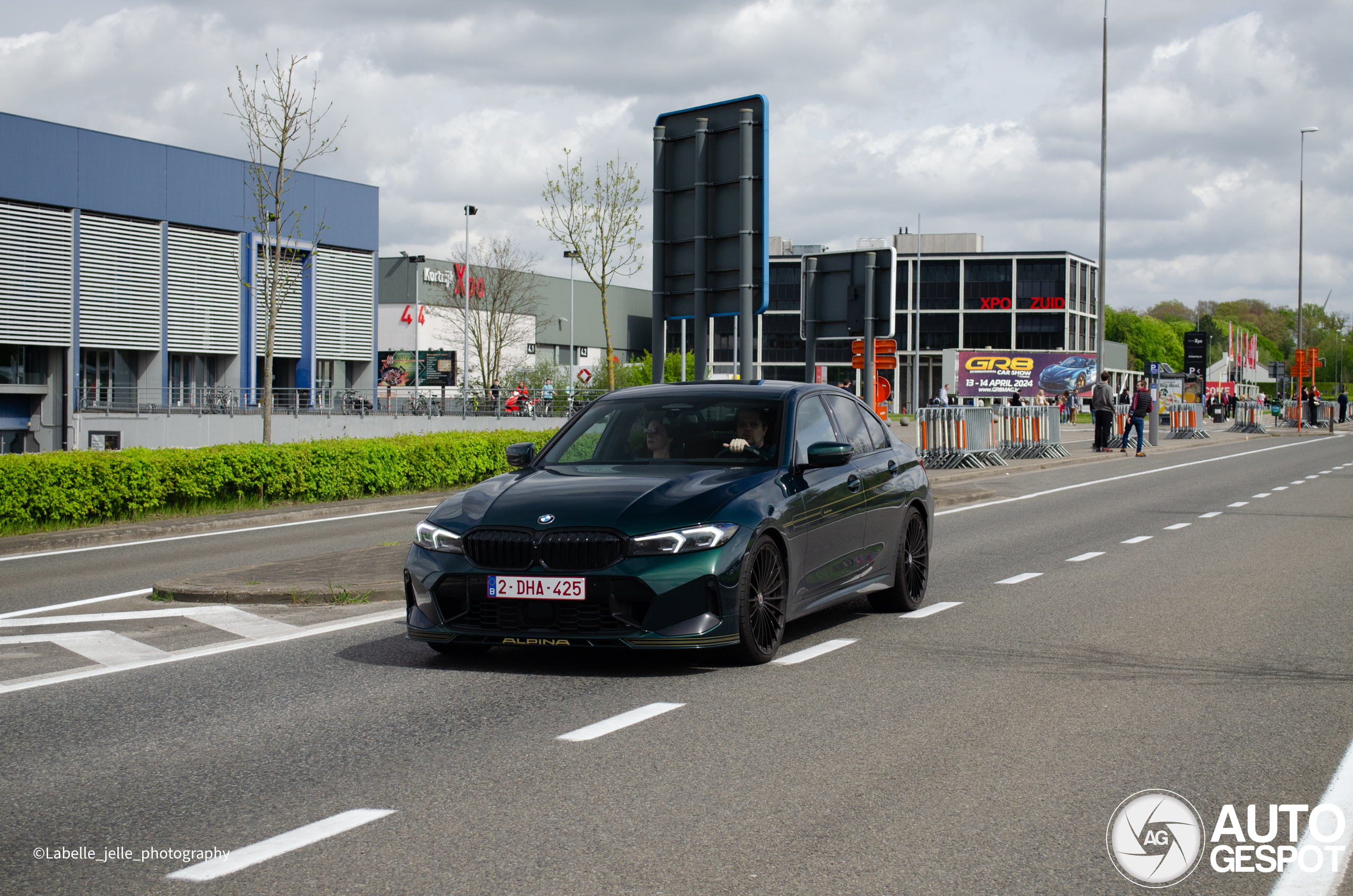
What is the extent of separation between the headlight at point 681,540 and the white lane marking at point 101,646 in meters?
2.95

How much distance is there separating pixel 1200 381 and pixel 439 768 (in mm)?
55094

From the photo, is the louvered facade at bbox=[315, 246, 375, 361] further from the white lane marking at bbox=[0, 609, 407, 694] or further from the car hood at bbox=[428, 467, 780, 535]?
the car hood at bbox=[428, 467, 780, 535]

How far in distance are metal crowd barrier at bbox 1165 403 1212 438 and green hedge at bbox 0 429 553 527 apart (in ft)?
109

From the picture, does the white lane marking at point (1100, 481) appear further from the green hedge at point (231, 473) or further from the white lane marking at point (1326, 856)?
the white lane marking at point (1326, 856)

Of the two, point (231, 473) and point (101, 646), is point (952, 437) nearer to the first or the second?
point (231, 473)

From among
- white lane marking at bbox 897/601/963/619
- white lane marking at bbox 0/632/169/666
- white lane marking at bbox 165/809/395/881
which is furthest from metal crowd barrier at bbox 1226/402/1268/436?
white lane marking at bbox 165/809/395/881

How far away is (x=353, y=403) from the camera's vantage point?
49.8m

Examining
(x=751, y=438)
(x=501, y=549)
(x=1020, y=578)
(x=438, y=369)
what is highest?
(x=438, y=369)

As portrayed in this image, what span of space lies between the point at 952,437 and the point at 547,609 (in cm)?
2210

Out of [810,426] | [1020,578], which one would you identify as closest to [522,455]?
[810,426]

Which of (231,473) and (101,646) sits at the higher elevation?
(231,473)

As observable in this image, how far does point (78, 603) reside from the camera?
10.1 m

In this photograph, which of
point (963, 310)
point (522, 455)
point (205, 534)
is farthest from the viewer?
point (963, 310)

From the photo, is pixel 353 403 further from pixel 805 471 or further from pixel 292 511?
pixel 805 471
